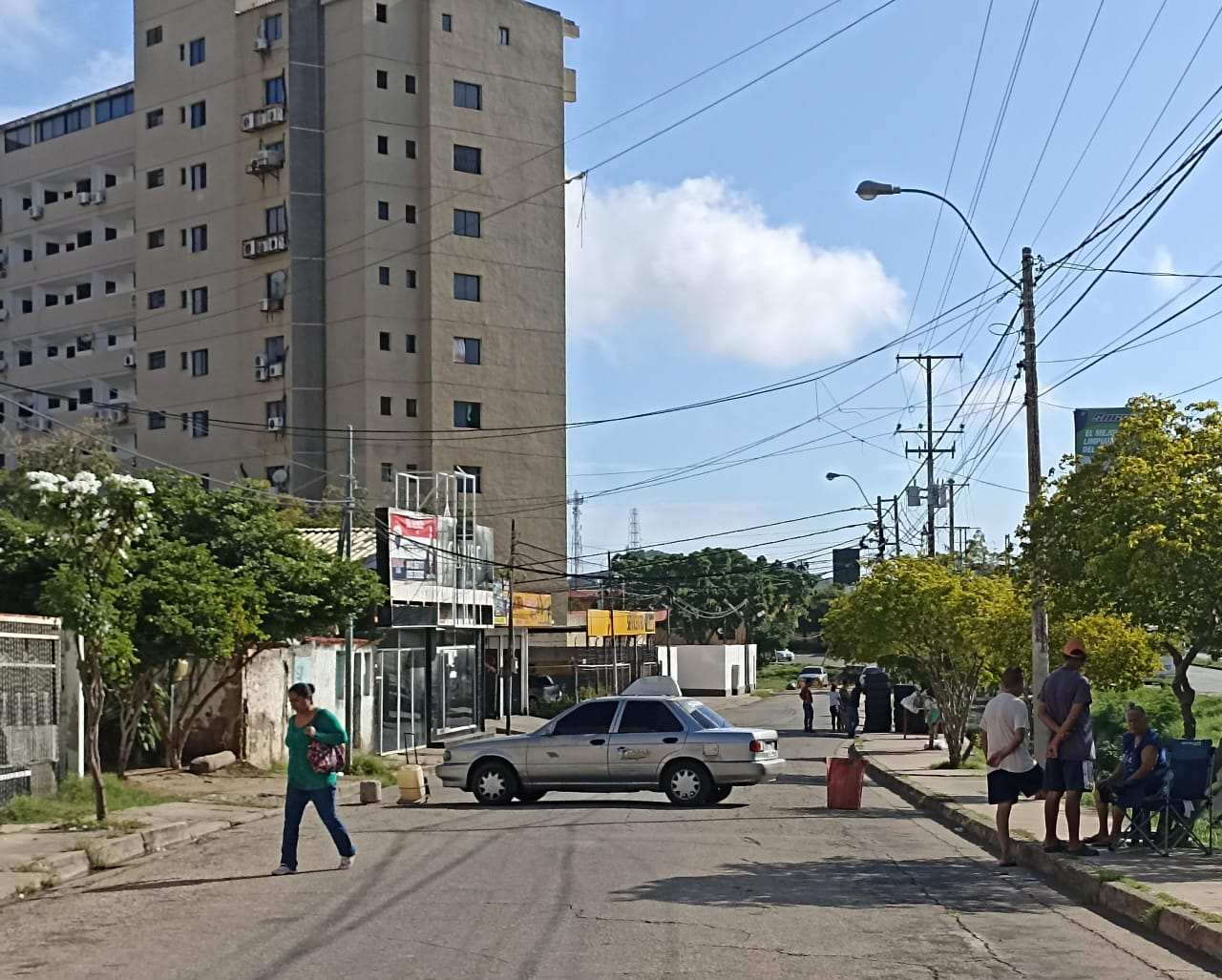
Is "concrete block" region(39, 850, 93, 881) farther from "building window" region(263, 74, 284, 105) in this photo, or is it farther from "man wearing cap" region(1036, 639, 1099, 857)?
"building window" region(263, 74, 284, 105)

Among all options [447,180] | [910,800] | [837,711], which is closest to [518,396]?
[447,180]

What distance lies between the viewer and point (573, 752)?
23.2 meters

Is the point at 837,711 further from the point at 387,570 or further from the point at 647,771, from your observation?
the point at 647,771

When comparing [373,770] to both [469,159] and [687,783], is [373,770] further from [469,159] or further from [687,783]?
[469,159]

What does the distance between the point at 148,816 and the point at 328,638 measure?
15203 millimetres

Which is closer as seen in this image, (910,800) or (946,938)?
(946,938)

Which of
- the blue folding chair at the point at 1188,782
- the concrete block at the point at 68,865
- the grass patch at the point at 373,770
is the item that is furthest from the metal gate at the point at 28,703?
the blue folding chair at the point at 1188,782

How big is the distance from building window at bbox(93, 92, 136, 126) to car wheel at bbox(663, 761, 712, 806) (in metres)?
61.3

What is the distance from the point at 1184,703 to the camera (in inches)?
648

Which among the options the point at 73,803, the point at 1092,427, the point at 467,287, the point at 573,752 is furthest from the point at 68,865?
the point at 467,287

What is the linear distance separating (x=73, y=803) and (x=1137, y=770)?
14082mm

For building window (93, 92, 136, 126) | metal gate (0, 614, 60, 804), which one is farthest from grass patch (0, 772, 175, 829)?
building window (93, 92, 136, 126)

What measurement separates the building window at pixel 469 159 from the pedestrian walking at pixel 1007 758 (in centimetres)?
5962

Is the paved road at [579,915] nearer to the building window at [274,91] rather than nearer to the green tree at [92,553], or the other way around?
the green tree at [92,553]
